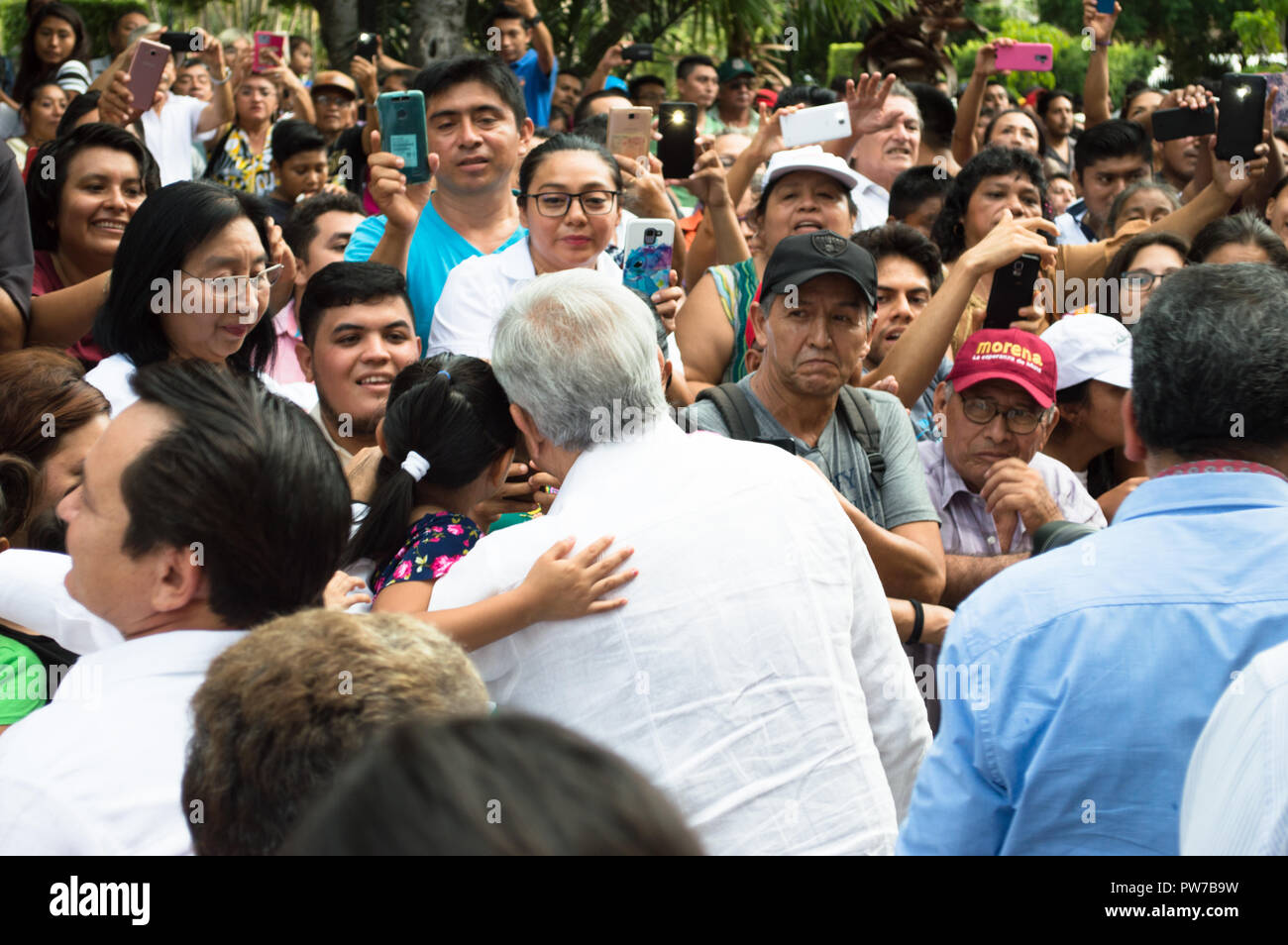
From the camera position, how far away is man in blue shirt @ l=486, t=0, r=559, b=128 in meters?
8.27

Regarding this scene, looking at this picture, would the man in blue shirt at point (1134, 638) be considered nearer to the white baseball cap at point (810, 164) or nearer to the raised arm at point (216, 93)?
the white baseball cap at point (810, 164)

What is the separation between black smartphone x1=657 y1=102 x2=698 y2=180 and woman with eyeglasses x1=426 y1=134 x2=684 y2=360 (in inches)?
42.9

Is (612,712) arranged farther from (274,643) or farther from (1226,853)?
(1226,853)

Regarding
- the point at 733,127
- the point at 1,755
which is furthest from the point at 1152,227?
the point at 1,755

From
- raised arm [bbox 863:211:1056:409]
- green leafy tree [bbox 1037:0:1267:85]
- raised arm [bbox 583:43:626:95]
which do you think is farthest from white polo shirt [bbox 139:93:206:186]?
green leafy tree [bbox 1037:0:1267:85]

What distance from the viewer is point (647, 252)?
4.12 metres

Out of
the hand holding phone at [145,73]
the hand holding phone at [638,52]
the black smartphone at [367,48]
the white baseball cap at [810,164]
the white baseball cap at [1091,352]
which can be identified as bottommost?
the white baseball cap at [1091,352]

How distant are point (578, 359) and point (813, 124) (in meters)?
3.34

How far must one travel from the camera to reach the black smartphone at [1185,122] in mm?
6480

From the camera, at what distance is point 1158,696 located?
70.0 inches

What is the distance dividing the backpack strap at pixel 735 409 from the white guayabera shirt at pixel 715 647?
1.13 m

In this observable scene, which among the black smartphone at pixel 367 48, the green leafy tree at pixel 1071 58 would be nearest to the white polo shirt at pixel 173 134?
the black smartphone at pixel 367 48

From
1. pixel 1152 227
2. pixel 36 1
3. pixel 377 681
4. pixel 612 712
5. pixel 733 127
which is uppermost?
pixel 36 1
